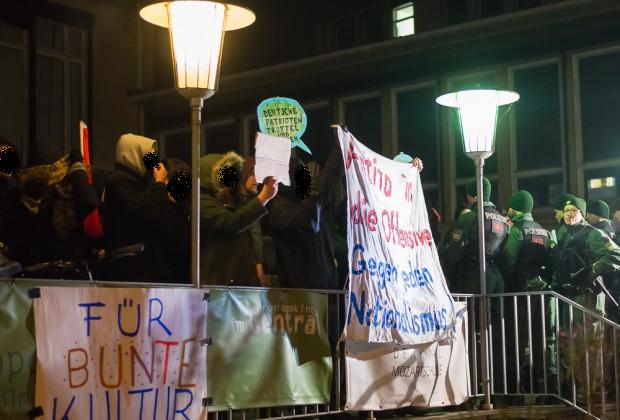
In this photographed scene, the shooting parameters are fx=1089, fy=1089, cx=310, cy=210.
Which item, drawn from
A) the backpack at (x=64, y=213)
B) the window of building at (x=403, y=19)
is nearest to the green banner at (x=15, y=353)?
the backpack at (x=64, y=213)

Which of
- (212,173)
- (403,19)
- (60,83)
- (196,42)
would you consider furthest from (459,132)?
(196,42)

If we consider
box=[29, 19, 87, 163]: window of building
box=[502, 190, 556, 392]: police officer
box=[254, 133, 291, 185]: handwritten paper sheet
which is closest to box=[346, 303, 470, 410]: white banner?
box=[502, 190, 556, 392]: police officer

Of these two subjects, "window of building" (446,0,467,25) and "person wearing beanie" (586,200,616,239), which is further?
"window of building" (446,0,467,25)

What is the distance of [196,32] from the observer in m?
7.26

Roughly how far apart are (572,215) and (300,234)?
397 cm

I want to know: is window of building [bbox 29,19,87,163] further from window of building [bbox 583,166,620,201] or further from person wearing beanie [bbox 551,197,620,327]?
person wearing beanie [bbox 551,197,620,327]

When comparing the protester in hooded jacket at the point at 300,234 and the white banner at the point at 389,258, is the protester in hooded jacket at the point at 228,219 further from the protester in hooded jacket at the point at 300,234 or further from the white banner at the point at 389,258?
the white banner at the point at 389,258

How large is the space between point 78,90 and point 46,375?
17.3 metres

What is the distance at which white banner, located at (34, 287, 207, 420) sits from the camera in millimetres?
6184

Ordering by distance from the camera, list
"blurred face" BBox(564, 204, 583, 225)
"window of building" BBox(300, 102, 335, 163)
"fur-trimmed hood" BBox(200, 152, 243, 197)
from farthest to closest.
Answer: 1. "window of building" BBox(300, 102, 335, 163)
2. "blurred face" BBox(564, 204, 583, 225)
3. "fur-trimmed hood" BBox(200, 152, 243, 197)

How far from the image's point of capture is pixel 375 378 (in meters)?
8.68

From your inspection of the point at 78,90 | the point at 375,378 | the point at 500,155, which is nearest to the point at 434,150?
the point at 500,155

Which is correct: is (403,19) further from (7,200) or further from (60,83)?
(7,200)

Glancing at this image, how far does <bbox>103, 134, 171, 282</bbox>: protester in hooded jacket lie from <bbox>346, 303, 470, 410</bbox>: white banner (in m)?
1.79
